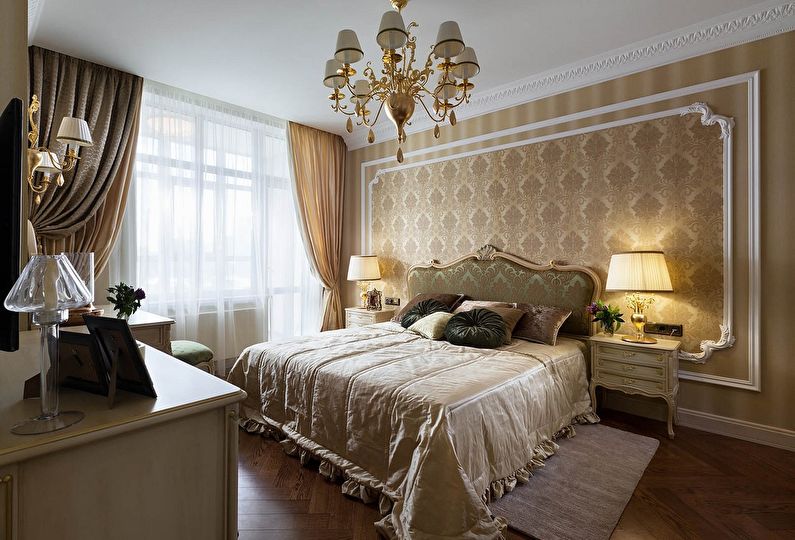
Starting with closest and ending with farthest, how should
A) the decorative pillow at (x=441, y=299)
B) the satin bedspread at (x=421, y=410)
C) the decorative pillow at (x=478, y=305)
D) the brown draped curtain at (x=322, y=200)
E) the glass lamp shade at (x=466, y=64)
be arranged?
the satin bedspread at (x=421, y=410) < the glass lamp shade at (x=466, y=64) < the decorative pillow at (x=478, y=305) < the decorative pillow at (x=441, y=299) < the brown draped curtain at (x=322, y=200)

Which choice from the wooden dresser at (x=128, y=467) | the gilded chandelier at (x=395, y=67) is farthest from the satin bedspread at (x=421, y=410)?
the gilded chandelier at (x=395, y=67)

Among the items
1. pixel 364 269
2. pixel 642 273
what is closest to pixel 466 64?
pixel 642 273

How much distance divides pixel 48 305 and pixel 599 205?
147 inches

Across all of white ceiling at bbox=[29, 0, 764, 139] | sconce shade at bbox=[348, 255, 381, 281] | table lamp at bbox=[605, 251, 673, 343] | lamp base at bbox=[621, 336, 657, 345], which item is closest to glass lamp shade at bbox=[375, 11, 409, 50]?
white ceiling at bbox=[29, 0, 764, 139]

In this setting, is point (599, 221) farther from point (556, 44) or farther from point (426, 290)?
point (426, 290)

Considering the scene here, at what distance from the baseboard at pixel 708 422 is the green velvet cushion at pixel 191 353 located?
11.0 ft

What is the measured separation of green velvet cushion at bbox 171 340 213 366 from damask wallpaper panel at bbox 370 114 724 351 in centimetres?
254

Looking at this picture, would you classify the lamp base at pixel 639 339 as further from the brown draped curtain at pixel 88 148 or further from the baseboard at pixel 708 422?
the brown draped curtain at pixel 88 148

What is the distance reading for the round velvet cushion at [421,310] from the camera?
387cm

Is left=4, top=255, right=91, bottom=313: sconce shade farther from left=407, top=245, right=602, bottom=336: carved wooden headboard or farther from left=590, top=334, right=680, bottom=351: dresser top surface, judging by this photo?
left=407, top=245, right=602, bottom=336: carved wooden headboard

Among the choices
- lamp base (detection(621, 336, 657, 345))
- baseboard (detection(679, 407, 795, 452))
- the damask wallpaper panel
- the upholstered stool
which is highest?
the damask wallpaper panel

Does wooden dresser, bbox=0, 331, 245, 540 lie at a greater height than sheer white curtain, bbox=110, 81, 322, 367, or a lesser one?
lesser

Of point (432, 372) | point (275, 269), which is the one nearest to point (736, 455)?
point (432, 372)

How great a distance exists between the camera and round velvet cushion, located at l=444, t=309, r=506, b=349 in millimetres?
3123
